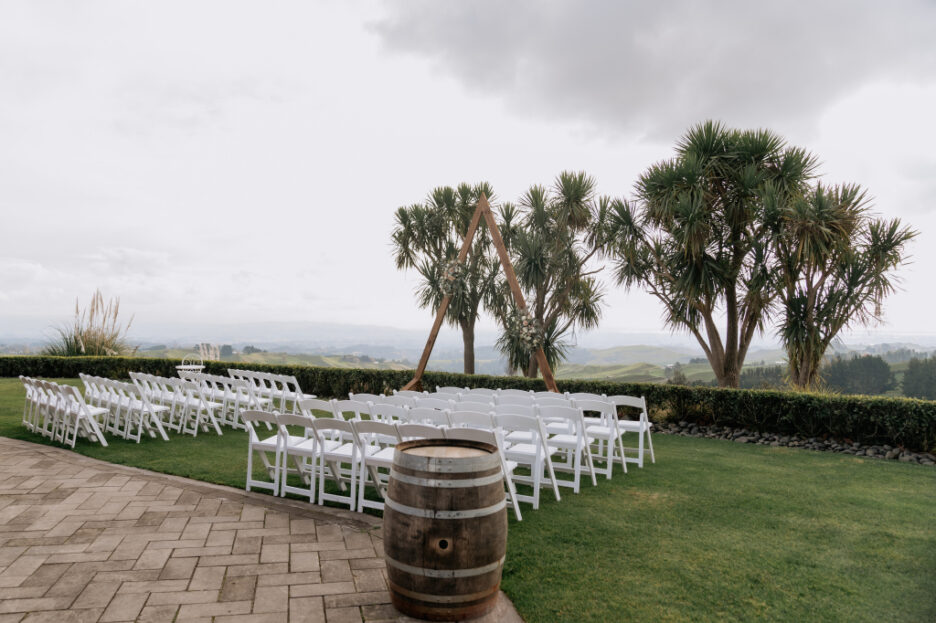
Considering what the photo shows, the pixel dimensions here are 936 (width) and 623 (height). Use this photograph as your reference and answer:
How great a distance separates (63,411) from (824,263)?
1194 centimetres

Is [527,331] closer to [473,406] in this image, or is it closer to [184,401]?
[473,406]

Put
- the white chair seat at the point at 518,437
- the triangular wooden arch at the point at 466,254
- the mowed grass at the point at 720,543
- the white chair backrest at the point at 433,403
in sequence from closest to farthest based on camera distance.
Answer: the mowed grass at the point at 720,543, the white chair seat at the point at 518,437, the white chair backrest at the point at 433,403, the triangular wooden arch at the point at 466,254

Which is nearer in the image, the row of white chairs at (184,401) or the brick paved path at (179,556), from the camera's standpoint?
the brick paved path at (179,556)

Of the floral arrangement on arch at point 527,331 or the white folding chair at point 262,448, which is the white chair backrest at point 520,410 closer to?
the white folding chair at point 262,448

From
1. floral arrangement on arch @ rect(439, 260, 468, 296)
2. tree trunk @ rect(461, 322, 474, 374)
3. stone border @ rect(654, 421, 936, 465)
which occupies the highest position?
floral arrangement on arch @ rect(439, 260, 468, 296)

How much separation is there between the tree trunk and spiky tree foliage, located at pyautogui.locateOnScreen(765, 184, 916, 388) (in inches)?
302

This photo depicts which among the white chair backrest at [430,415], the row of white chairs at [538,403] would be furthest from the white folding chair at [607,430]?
the white chair backrest at [430,415]

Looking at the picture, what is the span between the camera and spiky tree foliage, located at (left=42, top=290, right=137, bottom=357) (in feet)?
47.9

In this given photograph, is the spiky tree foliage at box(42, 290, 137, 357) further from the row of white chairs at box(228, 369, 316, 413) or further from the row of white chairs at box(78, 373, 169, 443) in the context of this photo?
the row of white chairs at box(78, 373, 169, 443)

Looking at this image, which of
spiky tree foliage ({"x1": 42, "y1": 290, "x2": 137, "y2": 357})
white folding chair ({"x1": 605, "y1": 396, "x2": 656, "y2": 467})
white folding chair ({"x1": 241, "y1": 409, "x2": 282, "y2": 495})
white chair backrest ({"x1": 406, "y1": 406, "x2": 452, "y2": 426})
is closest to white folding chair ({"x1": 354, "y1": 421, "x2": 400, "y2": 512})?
white chair backrest ({"x1": 406, "y1": 406, "x2": 452, "y2": 426})

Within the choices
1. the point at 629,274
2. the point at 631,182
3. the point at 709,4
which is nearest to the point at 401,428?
the point at 709,4

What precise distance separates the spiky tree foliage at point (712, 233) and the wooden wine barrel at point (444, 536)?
9292 millimetres

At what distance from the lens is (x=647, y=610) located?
2.49 metres

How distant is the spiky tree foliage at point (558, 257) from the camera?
13.0m
